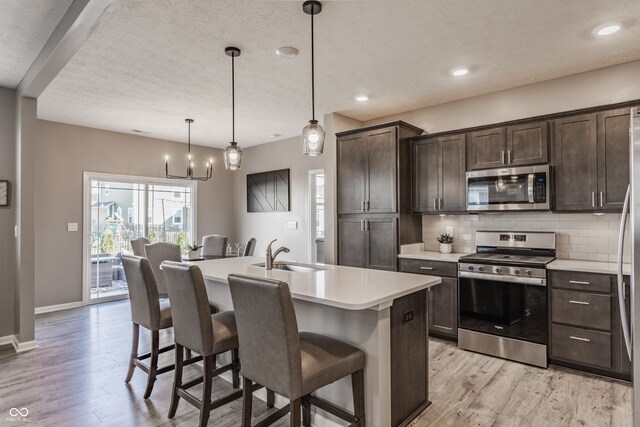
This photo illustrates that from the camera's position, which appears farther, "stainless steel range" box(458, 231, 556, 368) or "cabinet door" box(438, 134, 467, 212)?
"cabinet door" box(438, 134, 467, 212)

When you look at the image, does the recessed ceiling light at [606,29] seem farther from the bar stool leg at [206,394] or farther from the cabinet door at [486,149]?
the bar stool leg at [206,394]

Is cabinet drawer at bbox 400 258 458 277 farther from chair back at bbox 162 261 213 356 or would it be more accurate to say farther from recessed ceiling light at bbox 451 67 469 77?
chair back at bbox 162 261 213 356

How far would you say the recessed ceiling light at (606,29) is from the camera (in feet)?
8.63

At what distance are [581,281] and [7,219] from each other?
562 centimetres

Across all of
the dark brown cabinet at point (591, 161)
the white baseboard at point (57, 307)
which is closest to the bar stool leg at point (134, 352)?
the white baseboard at point (57, 307)

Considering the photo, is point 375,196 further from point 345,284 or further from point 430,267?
point 345,284

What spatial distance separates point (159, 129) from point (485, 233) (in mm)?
4893

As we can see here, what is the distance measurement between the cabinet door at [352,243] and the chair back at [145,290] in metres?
2.47

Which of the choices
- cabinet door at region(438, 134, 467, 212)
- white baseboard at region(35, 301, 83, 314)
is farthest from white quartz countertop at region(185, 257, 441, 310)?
white baseboard at region(35, 301, 83, 314)

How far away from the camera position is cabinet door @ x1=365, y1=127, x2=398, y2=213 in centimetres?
419

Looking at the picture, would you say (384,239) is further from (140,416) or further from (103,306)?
(103,306)

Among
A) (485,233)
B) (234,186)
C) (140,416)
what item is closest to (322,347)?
(140,416)

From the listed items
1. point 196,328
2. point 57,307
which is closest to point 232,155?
point 196,328

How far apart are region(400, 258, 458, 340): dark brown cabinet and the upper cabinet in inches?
45.0
